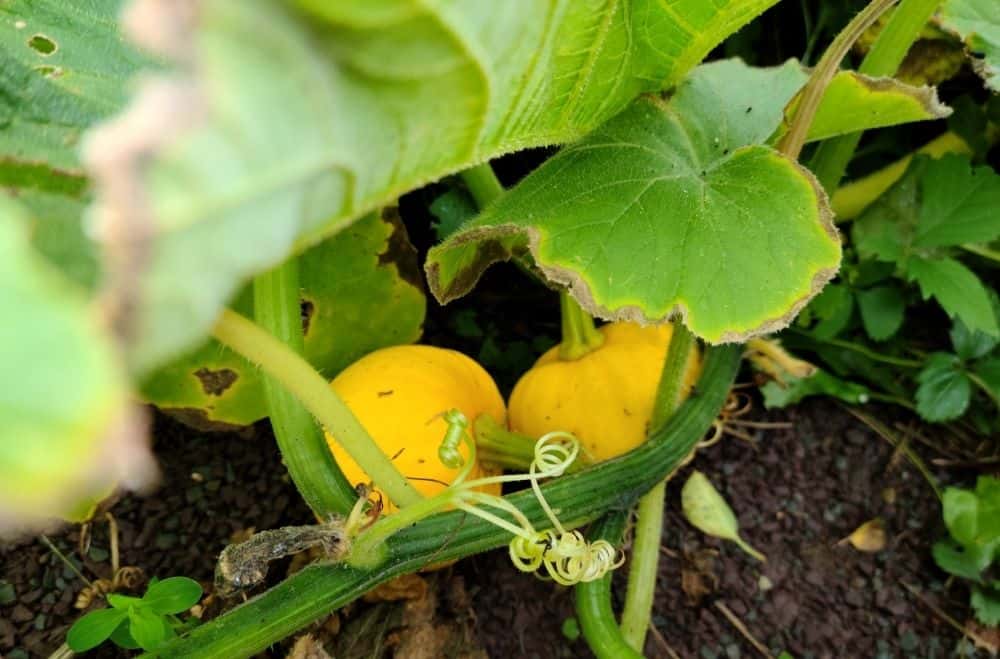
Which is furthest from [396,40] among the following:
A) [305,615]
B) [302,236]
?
[305,615]

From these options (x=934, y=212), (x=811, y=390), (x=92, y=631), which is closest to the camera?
(x=92, y=631)

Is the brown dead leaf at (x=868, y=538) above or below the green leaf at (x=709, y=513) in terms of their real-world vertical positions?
below

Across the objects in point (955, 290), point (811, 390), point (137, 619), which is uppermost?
point (955, 290)

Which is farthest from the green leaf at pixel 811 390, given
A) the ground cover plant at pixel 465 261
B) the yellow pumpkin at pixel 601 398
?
the yellow pumpkin at pixel 601 398

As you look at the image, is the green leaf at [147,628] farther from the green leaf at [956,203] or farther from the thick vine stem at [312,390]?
the green leaf at [956,203]

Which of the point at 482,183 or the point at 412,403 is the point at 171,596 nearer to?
the point at 412,403

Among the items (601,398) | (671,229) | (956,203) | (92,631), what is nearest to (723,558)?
(601,398)

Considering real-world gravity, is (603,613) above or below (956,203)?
below
